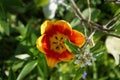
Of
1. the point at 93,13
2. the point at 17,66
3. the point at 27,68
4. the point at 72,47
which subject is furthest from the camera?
the point at 93,13

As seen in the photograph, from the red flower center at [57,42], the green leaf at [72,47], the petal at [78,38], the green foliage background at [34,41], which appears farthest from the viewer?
the green foliage background at [34,41]

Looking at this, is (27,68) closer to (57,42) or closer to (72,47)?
(57,42)

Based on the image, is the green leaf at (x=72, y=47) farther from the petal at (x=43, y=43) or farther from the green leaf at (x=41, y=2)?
the green leaf at (x=41, y=2)

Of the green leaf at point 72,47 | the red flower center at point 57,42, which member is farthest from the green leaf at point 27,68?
the green leaf at point 72,47

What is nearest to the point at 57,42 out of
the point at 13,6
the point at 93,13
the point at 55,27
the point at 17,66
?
the point at 55,27

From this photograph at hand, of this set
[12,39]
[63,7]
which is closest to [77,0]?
[63,7]

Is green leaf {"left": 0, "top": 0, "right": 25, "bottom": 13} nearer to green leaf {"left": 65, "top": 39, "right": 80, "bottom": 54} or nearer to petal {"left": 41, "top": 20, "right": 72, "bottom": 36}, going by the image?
petal {"left": 41, "top": 20, "right": 72, "bottom": 36}

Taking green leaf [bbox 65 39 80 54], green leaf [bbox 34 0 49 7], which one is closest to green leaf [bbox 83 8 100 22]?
green leaf [bbox 34 0 49 7]
